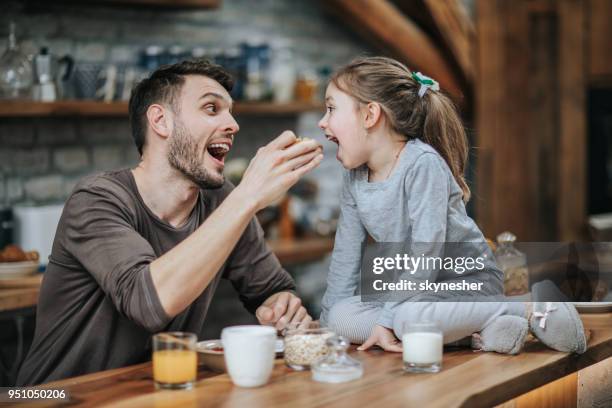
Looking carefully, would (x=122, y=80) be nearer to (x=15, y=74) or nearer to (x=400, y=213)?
(x=15, y=74)

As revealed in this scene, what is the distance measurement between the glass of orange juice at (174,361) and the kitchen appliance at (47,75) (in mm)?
2279

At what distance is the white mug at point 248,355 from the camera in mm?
1541

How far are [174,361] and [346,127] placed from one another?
0.87 m

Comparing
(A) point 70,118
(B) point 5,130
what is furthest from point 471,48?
(B) point 5,130

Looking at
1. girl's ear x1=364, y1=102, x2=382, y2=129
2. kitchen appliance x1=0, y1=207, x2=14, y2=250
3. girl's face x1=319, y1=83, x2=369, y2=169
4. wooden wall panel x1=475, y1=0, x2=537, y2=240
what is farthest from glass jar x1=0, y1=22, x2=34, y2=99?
wooden wall panel x1=475, y1=0, x2=537, y2=240

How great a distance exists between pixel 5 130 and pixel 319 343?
245 centimetres

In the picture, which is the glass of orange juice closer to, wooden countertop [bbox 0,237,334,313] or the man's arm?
the man's arm

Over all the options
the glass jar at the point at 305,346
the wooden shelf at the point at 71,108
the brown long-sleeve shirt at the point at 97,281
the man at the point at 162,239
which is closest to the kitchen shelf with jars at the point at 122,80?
the wooden shelf at the point at 71,108

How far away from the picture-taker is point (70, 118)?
3.97 metres

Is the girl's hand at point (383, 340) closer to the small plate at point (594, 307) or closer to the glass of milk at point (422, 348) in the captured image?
the glass of milk at point (422, 348)

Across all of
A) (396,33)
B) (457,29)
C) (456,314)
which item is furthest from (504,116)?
(456,314)

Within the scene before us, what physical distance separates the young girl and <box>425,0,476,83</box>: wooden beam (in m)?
3.16

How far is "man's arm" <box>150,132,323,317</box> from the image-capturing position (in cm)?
176

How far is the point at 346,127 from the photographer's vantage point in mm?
2180
